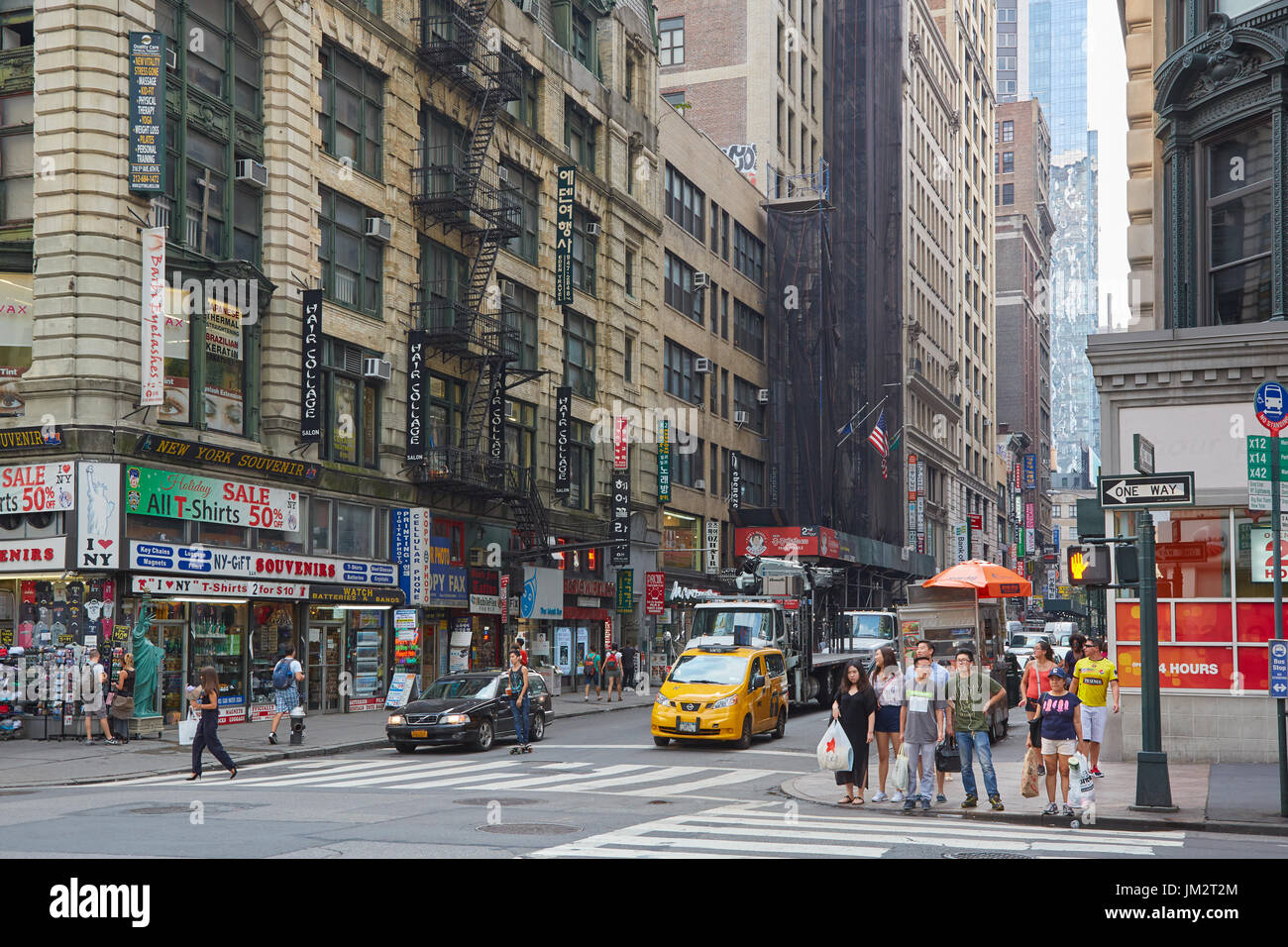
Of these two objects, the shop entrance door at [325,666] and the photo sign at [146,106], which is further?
the shop entrance door at [325,666]

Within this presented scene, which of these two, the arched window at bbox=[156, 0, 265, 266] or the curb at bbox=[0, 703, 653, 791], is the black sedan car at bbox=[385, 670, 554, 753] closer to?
the curb at bbox=[0, 703, 653, 791]

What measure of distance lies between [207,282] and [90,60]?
4834 millimetres

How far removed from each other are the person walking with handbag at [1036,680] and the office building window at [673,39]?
5261cm

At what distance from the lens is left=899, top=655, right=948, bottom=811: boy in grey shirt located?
16.2 m

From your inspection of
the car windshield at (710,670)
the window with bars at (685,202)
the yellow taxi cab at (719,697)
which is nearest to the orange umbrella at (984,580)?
the yellow taxi cab at (719,697)

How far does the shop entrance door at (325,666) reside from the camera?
3231cm

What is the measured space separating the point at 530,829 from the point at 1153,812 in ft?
23.3

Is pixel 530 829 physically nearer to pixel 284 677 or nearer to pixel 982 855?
pixel 982 855

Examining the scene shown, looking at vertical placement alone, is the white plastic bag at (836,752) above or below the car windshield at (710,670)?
below

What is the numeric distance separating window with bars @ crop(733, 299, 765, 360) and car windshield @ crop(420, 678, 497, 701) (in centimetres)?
3728

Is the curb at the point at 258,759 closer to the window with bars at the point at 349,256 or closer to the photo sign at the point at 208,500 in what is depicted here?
the photo sign at the point at 208,500

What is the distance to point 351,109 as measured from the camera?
113ft

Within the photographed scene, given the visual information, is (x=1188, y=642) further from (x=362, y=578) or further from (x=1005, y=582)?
(x=362, y=578)

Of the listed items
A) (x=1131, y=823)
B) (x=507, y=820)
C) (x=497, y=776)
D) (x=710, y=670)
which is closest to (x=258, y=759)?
(x=497, y=776)
